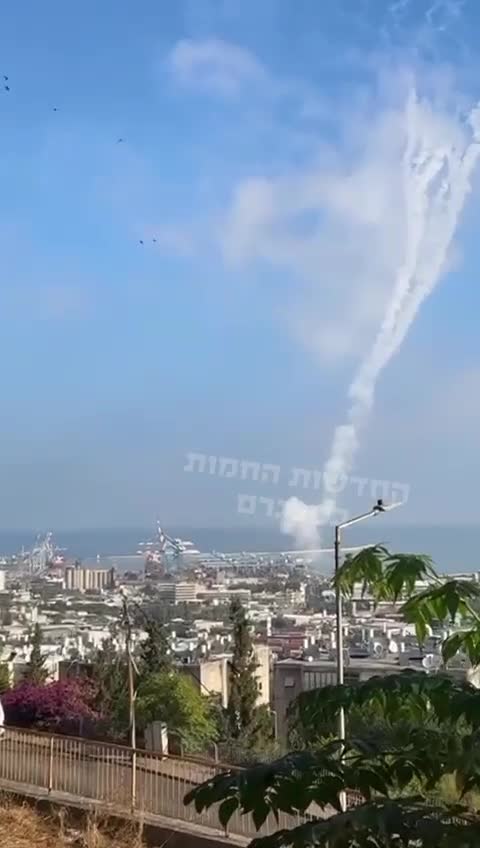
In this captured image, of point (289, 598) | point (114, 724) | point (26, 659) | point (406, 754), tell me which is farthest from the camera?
point (26, 659)

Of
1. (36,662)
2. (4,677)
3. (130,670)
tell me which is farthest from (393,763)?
(36,662)

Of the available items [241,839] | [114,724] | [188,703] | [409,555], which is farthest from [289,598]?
[409,555]

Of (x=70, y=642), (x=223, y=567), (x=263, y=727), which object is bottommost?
(x=263, y=727)

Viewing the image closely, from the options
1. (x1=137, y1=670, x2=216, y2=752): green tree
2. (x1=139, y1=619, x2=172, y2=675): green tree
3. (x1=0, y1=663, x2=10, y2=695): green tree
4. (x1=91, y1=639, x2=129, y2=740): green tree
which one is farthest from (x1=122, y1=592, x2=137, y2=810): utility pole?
(x1=0, y1=663, x2=10, y2=695): green tree

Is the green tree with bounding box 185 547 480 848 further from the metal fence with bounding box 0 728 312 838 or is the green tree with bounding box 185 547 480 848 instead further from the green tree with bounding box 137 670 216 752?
the green tree with bounding box 137 670 216 752

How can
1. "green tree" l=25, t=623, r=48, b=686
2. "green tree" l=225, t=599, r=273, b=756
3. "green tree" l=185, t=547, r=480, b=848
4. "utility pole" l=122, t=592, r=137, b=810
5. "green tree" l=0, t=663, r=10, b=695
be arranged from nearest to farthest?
"green tree" l=185, t=547, r=480, b=848
"utility pole" l=122, t=592, r=137, b=810
"green tree" l=0, t=663, r=10, b=695
"green tree" l=225, t=599, r=273, b=756
"green tree" l=25, t=623, r=48, b=686

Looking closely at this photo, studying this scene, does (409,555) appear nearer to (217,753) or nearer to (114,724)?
(217,753)
